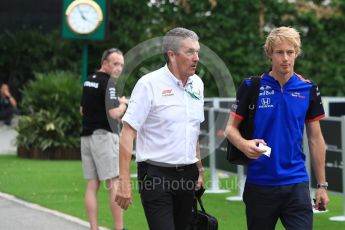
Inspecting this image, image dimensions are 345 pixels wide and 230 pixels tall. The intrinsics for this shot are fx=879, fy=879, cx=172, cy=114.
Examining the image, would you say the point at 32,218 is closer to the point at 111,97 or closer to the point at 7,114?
the point at 111,97

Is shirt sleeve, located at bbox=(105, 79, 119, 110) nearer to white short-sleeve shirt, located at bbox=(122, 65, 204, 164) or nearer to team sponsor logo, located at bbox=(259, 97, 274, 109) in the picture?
white short-sleeve shirt, located at bbox=(122, 65, 204, 164)

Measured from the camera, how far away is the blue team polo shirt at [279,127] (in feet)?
18.1

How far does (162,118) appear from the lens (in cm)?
577

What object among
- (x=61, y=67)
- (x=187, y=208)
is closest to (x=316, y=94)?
(x=187, y=208)

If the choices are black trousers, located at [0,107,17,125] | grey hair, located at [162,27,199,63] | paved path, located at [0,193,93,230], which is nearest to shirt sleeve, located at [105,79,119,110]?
paved path, located at [0,193,93,230]

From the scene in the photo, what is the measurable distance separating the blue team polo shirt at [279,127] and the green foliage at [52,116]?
538 inches

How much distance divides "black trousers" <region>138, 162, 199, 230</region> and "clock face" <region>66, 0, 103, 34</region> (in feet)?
41.6

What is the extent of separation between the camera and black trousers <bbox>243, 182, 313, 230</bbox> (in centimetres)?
552

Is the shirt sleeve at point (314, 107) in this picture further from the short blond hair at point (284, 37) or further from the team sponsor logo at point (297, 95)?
the short blond hair at point (284, 37)

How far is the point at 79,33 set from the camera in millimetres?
18875

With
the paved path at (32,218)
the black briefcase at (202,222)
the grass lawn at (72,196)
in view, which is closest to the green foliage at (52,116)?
the grass lawn at (72,196)

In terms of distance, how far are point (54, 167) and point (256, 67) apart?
13.3 m

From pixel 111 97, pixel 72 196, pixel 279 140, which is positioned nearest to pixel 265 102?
pixel 279 140

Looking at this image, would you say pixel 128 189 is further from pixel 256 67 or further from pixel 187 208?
pixel 256 67
